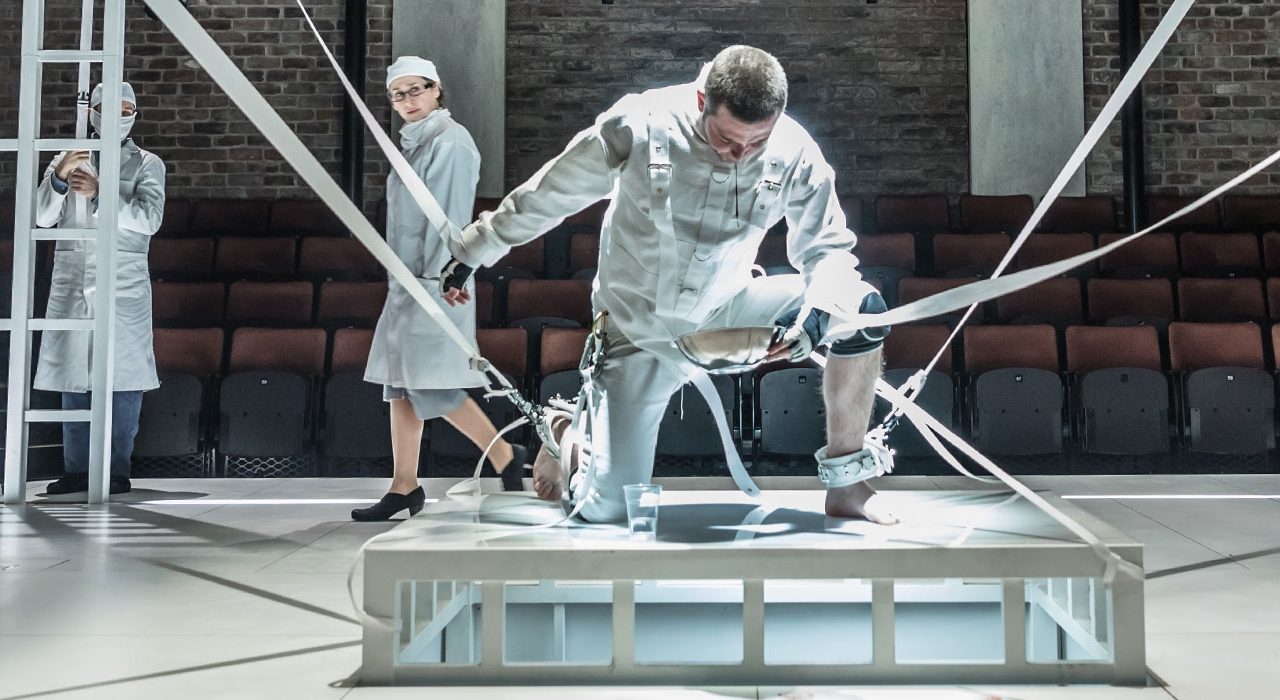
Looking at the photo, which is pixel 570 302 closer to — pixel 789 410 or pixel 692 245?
pixel 789 410

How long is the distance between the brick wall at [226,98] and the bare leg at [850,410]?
17.1 ft

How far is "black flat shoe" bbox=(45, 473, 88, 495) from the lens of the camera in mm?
3646

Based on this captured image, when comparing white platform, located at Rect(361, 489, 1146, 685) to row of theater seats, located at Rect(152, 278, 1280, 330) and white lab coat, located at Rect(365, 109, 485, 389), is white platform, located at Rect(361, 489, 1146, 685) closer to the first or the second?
white lab coat, located at Rect(365, 109, 485, 389)

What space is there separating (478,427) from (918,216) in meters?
3.49

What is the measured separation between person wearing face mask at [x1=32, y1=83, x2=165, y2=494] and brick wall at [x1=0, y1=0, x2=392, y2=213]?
307 centimetres

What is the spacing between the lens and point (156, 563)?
2.54 meters

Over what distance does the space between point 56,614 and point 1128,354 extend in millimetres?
3820

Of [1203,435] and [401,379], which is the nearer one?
[401,379]

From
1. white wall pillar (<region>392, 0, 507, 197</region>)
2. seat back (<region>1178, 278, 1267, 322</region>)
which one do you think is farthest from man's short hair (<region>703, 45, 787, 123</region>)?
white wall pillar (<region>392, 0, 507, 197</region>)

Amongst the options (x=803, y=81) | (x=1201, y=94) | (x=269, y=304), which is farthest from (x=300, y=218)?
(x=1201, y=94)

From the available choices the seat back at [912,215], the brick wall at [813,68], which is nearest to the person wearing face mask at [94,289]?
the brick wall at [813,68]

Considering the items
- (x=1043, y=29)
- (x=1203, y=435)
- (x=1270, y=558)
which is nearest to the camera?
(x=1270, y=558)

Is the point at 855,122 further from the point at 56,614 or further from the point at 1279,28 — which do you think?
the point at 56,614

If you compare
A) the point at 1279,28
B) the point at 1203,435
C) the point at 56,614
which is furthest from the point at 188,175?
the point at 1279,28
